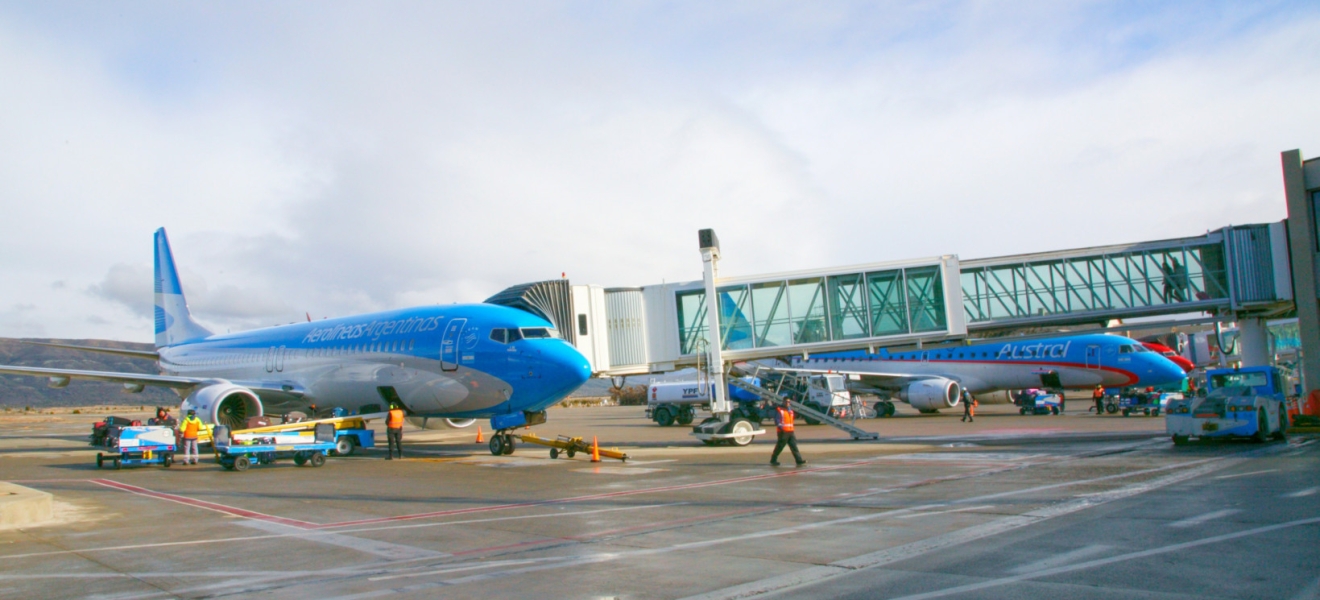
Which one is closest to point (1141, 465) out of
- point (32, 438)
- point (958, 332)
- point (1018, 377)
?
point (958, 332)

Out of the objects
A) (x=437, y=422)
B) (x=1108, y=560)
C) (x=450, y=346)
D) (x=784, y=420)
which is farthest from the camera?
(x=437, y=422)

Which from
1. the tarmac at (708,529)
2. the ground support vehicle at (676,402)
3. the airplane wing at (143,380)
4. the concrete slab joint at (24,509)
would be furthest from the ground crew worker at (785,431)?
the ground support vehicle at (676,402)

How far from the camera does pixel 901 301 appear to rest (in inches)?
918

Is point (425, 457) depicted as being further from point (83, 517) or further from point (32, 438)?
point (32, 438)

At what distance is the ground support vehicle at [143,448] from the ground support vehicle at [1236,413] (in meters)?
23.0

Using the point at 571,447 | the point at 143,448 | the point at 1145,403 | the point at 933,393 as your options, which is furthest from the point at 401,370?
the point at 1145,403

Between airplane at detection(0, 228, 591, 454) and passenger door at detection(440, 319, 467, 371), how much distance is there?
0.03m

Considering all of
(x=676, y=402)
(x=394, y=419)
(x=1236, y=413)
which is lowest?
(x=676, y=402)

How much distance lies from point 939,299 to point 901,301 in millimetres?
995

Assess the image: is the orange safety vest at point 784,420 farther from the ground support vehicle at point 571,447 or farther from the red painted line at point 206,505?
the red painted line at point 206,505

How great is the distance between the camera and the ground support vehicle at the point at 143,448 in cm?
1981

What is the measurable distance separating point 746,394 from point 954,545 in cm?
3226

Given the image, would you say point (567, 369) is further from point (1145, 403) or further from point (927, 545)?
point (1145, 403)

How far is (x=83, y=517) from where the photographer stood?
11.7 m
